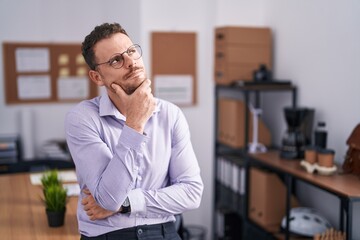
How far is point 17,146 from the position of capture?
3820mm

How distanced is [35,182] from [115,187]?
1.42 meters

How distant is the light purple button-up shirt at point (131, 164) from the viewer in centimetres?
136

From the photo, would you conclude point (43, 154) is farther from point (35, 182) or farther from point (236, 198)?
point (236, 198)

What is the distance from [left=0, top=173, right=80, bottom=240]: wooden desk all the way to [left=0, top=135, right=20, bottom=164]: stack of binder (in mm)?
1190

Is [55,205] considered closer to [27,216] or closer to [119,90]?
[27,216]

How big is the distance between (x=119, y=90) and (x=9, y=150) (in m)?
2.61

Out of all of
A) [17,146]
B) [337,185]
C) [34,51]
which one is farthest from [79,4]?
[337,185]

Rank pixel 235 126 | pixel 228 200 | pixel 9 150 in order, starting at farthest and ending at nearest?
1. pixel 9 150
2. pixel 228 200
3. pixel 235 126

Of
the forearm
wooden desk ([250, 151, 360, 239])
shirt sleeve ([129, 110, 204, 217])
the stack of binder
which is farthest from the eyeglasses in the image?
the stack of binder

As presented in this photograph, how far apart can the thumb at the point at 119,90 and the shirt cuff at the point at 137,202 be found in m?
0.32

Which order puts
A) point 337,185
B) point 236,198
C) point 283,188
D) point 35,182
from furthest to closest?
1. point 236,198
2. point 283,188
3. point 35,182
4. point 337,185

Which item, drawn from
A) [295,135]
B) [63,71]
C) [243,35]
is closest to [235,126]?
[295,135]

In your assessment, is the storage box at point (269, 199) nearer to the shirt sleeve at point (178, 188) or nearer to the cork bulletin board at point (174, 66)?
the cork bulletin board at point (174, 66)

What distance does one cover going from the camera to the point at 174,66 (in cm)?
380
